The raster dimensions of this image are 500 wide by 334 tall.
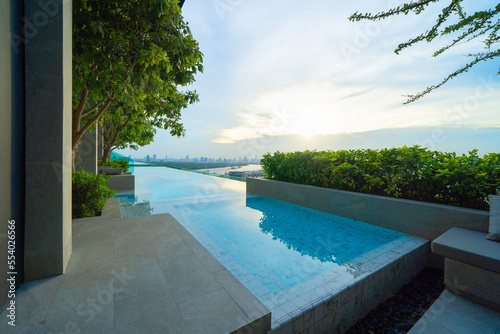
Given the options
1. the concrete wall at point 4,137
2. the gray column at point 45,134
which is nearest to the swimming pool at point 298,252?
the gray column at point 45,134

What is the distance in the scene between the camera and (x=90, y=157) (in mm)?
7312

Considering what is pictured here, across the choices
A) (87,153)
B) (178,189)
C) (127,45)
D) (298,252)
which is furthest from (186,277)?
(87,153)

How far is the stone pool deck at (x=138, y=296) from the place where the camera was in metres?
1.22

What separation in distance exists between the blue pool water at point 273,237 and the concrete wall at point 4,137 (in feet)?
6.16

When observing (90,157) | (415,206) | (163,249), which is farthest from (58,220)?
(90,157)

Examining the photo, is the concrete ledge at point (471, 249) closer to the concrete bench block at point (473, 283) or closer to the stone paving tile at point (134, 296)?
the concrete bench block at point (473, 283)

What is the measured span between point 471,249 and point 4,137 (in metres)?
4.06

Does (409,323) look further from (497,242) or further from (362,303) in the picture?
(497,242)

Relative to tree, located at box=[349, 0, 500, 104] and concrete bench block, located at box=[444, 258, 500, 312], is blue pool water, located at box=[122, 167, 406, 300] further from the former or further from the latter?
tree, located at box=[349, 0, 500, 104]

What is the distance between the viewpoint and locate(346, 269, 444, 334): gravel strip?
191 cm

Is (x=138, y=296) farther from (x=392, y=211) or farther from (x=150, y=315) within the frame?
(x=392, y=211)

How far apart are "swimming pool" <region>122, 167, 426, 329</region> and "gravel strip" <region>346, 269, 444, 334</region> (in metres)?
0.11

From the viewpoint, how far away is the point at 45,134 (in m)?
1.60

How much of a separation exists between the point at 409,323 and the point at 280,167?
4.87m
